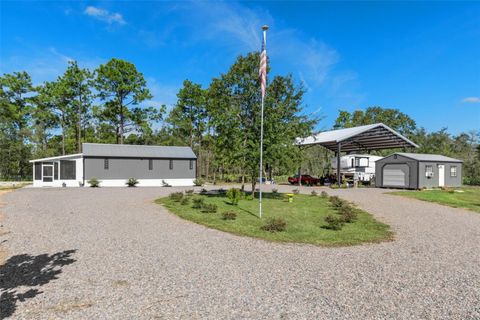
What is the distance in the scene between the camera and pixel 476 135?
52.4 meters

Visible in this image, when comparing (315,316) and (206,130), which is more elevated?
(206,130)

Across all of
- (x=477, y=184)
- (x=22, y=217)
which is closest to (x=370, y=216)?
(x=22, y=217)

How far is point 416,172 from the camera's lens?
25.2 meters

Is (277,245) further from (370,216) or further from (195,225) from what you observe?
(370,216)

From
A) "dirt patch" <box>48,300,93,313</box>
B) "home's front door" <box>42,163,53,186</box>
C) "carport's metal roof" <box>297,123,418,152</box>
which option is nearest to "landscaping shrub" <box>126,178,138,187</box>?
"home's front door" <box>42,163,53,186</box>

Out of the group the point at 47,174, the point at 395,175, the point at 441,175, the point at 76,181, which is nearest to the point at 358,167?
the point at 395,175

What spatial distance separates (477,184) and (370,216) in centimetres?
3080

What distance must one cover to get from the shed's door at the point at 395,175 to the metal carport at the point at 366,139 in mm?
3612

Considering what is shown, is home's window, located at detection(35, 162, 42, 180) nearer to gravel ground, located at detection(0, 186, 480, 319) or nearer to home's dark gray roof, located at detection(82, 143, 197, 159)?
home's dark gray roof, located at detection(82, 143, 197, 159)

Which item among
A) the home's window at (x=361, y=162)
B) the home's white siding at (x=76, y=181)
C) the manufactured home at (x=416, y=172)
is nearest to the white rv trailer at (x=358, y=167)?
the home's window at (x=361, y=162)

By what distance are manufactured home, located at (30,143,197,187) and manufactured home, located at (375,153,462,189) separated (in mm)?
19555

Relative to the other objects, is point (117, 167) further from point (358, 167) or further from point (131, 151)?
point (358, 167)

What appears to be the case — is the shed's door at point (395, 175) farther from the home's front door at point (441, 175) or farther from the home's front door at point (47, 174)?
the home's front door at point (47, 174)

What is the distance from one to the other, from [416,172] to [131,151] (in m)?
26.8
